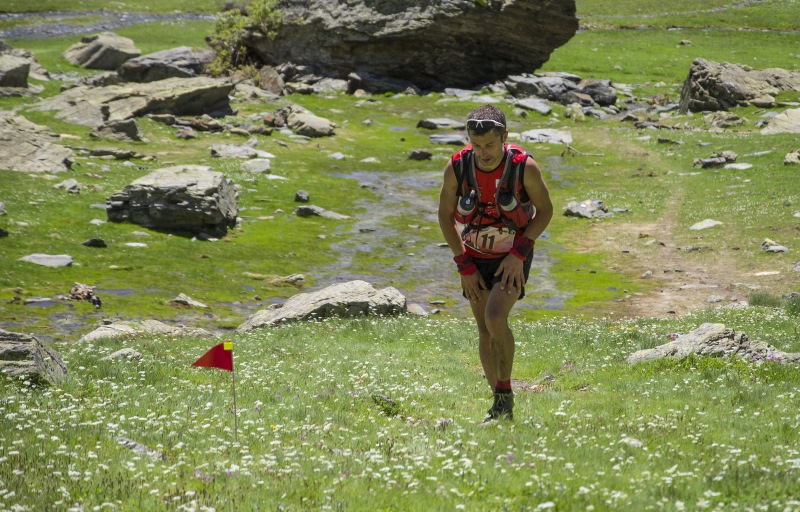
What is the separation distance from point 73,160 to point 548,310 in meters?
25.9

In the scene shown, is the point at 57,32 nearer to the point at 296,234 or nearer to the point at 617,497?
the point at 296,234

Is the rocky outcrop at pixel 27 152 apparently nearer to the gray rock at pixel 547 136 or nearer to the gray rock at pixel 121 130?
the gray rock at pixel 121 130

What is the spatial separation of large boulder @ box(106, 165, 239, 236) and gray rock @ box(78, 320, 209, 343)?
10.8 meters

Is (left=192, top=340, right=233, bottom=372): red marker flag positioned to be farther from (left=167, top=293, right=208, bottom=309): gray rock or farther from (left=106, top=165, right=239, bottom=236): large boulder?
(left=106, top=165, right=239, bottom=236): large boulder

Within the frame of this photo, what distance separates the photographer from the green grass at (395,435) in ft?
26.8

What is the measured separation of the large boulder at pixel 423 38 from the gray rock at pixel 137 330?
5698cm

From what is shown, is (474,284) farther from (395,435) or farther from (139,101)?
(139,101)

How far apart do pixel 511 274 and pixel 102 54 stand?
248 feet

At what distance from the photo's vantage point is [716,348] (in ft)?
54.1

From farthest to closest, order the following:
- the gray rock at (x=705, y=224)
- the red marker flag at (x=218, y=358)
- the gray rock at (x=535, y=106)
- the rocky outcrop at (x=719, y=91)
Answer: the gray rock at (x=535, y=106)
the rocky outcrop at (x=719, y=91)
the gray rock at (x=705, y=224)
the red marker flag at (x=218, y=358)

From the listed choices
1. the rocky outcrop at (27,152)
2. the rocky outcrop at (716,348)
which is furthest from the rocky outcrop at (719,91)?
the rocky outcrop at (716,348)

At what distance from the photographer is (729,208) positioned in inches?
1560

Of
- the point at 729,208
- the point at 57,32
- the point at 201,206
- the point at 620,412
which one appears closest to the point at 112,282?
the point at 201,206

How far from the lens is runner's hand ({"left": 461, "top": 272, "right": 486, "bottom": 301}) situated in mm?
11734
